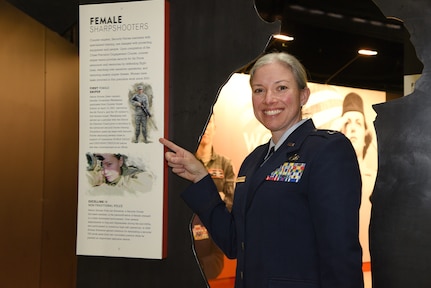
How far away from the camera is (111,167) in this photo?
2.05 metres

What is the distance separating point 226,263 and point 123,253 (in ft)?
5.71

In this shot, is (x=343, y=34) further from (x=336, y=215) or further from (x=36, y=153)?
(x=336, y=215)

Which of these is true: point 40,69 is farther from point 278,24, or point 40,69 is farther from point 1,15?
point 278,24

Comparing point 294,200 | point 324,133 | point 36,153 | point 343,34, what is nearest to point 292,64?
point 324,133

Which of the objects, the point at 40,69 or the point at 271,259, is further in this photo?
the point at 40,69

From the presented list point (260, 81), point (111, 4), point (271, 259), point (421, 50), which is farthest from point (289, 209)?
point (111, 4)

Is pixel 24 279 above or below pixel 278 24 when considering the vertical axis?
below

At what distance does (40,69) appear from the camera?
3666mm

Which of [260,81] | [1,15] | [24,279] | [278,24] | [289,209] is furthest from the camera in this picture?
[24,279]

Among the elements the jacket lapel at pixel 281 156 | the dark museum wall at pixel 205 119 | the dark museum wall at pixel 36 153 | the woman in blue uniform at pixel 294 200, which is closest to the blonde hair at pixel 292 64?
the woman in blue uniform at pixel 294 200

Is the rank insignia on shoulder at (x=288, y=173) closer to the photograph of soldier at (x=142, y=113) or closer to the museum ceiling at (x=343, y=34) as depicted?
the photograph of soldier at (x=142, y=113)

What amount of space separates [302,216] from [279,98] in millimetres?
358

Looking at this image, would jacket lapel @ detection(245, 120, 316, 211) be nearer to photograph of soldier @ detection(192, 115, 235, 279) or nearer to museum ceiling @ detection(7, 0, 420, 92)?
photograph of soldier @ detection(192, 115, 235, 279)

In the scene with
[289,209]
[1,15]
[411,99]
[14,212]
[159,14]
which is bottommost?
[14,212]
